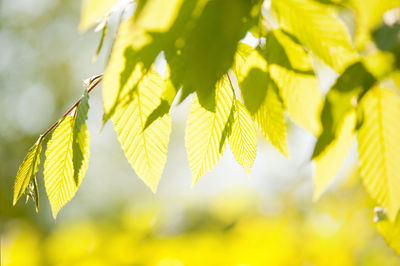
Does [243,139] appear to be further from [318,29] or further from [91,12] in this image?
[91,12]

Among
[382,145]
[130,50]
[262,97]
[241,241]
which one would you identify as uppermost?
[130,50]

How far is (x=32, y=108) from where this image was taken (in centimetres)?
764

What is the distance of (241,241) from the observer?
5.46 feet

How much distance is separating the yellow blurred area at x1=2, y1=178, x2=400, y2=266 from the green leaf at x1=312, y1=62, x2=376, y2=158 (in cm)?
102

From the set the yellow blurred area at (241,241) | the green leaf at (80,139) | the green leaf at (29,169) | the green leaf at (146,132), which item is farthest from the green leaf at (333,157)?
the yellow blurred area at (241,241)

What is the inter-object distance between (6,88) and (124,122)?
8.02 meters

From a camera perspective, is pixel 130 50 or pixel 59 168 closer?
pixel 130 50

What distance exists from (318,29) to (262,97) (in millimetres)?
114

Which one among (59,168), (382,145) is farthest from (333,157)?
(59,168)

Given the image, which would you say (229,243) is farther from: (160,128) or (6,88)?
(6,88)

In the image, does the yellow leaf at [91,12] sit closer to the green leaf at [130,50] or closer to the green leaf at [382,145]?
the green leaf at [130,50]

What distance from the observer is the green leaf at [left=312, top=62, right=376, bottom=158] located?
50 centimetres

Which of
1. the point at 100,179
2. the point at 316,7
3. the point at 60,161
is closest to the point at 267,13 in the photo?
the point at 316,7

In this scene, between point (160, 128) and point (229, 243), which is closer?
point (160, 128)
